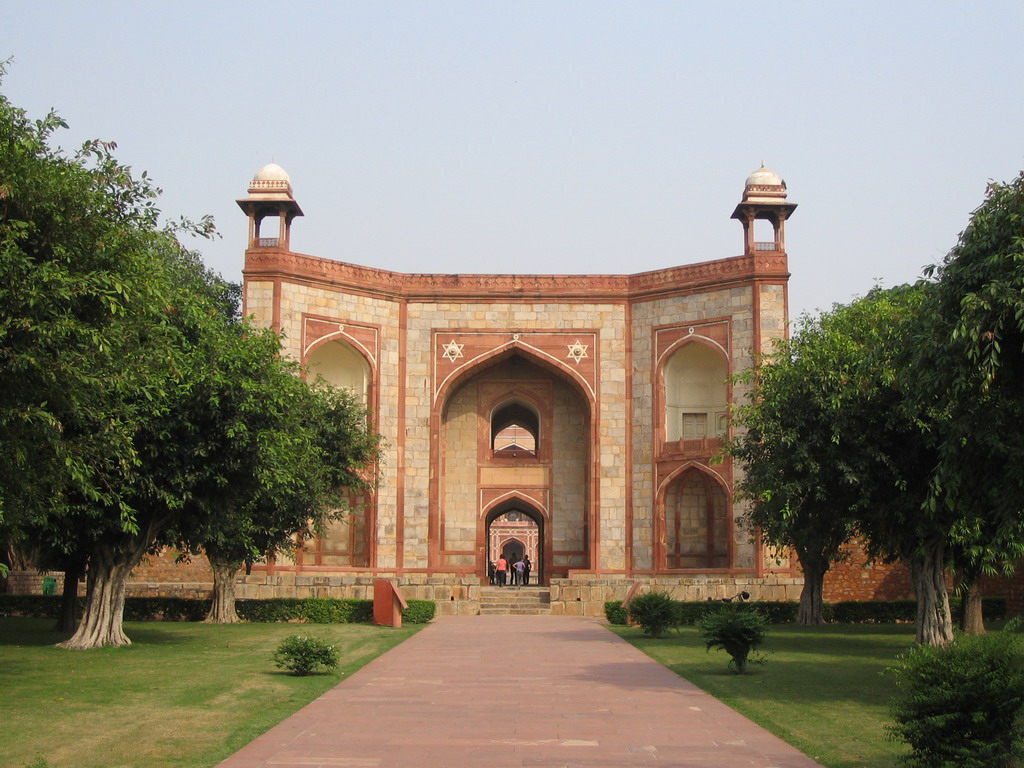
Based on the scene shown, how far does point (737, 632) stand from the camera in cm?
1335

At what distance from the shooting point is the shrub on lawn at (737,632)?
13.3 m

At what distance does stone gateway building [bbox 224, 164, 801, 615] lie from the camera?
97.9ft

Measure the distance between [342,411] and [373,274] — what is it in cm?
713

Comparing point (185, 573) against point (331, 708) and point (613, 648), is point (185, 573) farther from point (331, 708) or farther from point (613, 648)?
point (331, 708)

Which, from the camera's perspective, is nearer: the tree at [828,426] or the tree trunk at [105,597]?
the tree at [828,426]

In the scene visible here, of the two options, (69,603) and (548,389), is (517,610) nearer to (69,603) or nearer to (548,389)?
(548,389)

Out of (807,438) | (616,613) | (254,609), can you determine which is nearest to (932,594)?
(807,438)

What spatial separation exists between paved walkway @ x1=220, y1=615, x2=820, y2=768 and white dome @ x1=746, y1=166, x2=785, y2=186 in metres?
17.9

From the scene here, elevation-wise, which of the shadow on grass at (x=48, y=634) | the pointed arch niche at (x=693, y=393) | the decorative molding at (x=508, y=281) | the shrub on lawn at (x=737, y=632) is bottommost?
the shadow on grass at (x=48, y=634)

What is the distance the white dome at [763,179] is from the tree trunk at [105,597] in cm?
1912

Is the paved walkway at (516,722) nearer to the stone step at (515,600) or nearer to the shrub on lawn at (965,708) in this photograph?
the shrub on lawn at (965,708)

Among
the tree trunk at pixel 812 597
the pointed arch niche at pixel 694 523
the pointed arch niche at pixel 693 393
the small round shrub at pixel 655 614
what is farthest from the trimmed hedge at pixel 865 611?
the small round shrub at pixel 655 614

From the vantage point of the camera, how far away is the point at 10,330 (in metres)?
9.92

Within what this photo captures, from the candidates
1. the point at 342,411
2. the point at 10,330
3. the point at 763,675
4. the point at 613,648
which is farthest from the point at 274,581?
the point at 10,330
